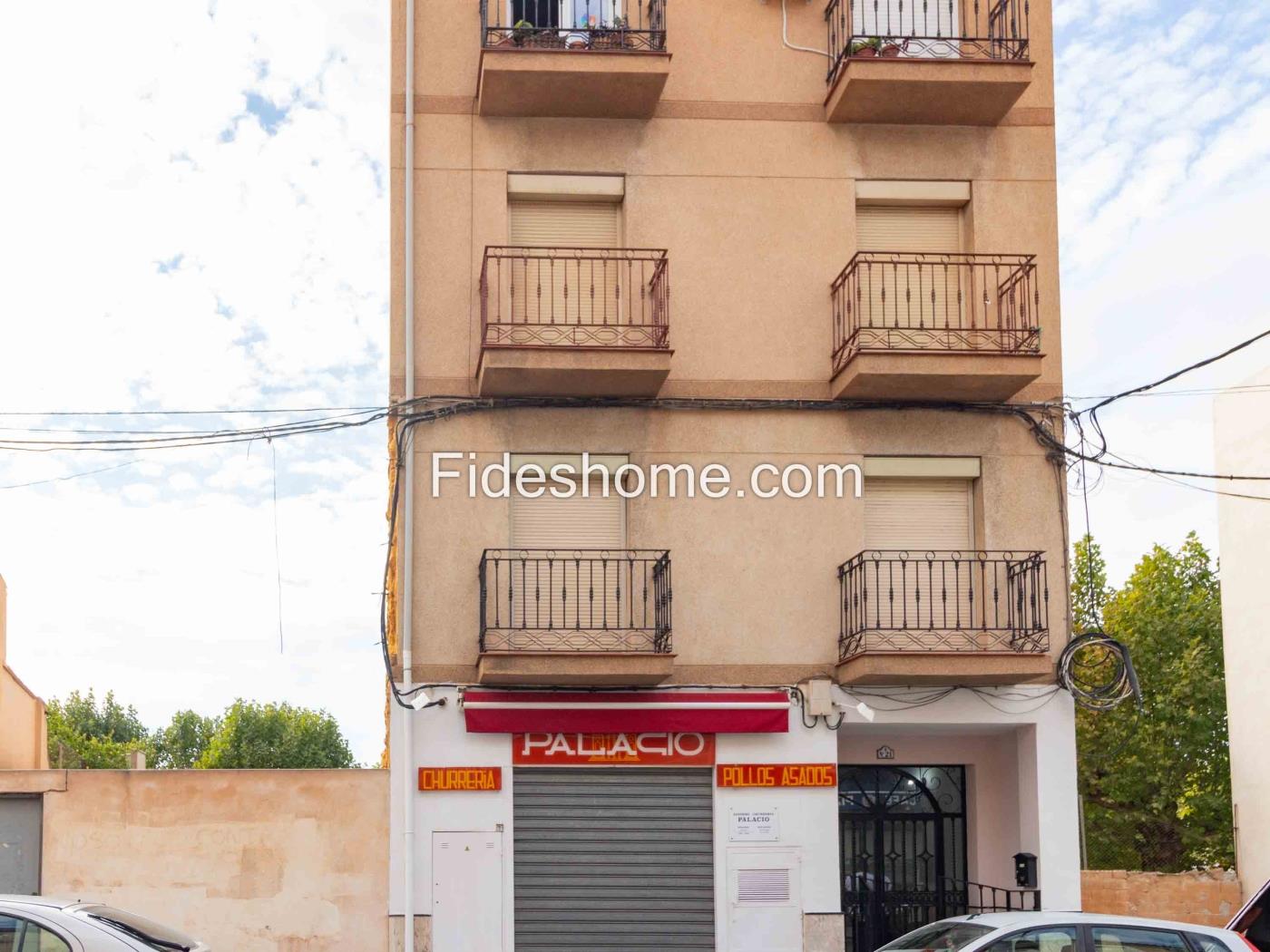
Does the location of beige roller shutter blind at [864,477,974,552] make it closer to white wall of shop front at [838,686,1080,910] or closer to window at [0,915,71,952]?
white wall of shop front at [838,686,1080,910]

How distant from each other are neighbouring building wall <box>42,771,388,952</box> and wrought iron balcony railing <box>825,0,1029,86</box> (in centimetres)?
903

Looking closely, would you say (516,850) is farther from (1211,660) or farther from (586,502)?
(1211,660)

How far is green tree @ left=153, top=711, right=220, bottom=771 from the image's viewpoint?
7250cm

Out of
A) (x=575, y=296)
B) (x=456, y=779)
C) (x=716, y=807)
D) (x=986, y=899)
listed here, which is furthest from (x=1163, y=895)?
(x=575, y=296)

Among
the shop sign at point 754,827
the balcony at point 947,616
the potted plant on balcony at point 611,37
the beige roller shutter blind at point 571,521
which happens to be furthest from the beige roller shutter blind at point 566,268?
the shop sign at point 754,827

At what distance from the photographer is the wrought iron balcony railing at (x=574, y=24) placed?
16594 mm

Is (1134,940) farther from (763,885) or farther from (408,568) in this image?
(408,568)

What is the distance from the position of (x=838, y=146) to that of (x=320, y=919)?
31.4 feet

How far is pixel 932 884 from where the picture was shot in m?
17.5

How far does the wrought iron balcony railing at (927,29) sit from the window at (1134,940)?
9362 mm

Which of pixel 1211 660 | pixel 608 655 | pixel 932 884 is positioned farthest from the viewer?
pixel 1211 660

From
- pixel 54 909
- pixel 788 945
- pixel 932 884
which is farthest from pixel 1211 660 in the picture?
pixel 54 909

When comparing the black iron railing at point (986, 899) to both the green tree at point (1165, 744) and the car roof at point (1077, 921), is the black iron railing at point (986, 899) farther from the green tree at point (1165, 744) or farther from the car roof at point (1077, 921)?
the green tree at point (1165, 744)

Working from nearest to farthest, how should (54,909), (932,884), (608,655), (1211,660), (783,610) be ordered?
1. (54,909)
2. (608,655)
3. (783,610)
4. (932,884)
5. (1211,660)
